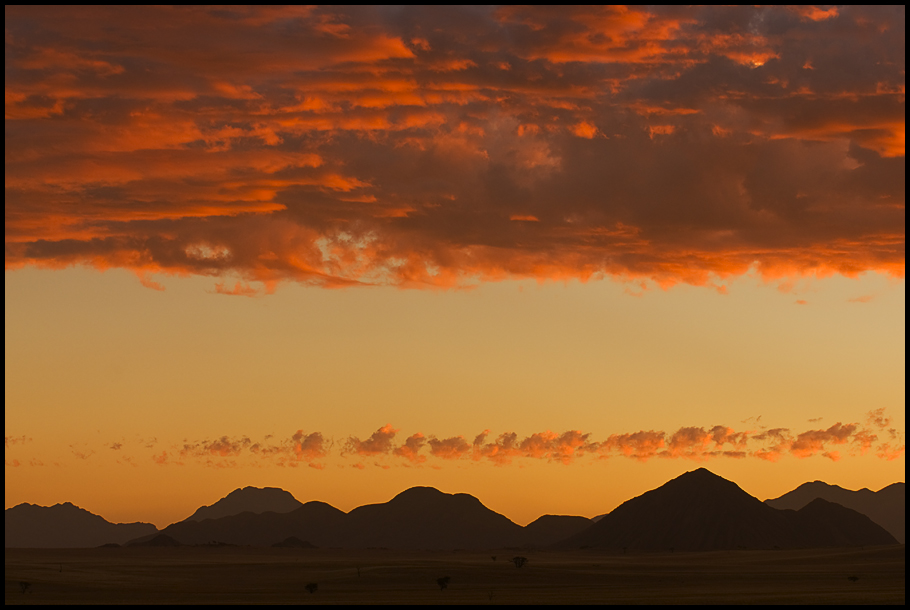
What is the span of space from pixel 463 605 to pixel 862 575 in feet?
271

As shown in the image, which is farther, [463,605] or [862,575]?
[862,575]

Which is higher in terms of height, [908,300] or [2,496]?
[908,300]

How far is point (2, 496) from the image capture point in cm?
6256

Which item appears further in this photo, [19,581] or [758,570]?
[758,570]

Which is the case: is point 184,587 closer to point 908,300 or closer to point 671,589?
point 671,589

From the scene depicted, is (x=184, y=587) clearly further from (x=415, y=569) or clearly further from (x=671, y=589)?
(x=671, y=589)

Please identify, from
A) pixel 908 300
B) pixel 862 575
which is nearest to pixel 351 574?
pixel 862 575

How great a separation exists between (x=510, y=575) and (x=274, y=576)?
3828 cm

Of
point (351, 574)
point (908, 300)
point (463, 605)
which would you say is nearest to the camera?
point (908, 300)

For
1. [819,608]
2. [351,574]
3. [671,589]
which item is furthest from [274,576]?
[819,608]

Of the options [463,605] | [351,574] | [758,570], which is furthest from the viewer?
[758,570]

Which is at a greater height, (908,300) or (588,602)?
(908,300)

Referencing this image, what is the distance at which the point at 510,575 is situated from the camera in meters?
159

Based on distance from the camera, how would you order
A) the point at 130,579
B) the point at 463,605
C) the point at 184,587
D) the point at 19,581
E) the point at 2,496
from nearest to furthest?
the point at 2,496 → the point at 463,605 → the point at 19,581 → the point at 184,587 → the point at 130,579
